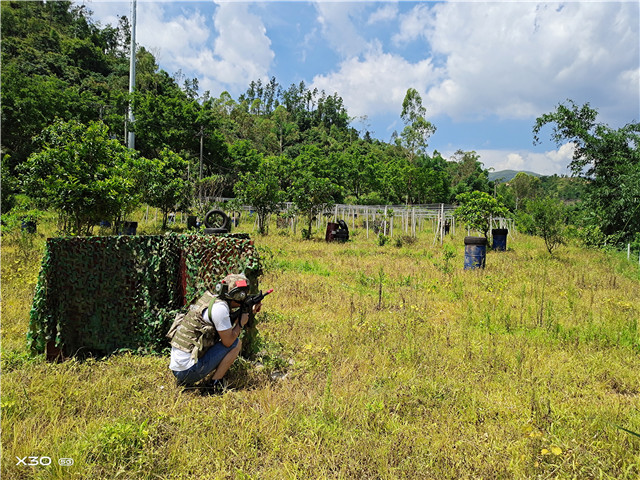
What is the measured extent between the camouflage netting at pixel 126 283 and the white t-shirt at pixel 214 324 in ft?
2.17

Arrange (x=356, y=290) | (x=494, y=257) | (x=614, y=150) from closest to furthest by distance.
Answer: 1. (x=356, y=290)
2. (x=494, y=257)
3. (x=614, y=150)

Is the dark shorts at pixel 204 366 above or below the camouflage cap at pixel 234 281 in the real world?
below

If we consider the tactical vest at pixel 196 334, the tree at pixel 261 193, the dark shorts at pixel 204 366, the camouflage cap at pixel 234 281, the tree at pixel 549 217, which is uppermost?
the tree at pixel 261 193

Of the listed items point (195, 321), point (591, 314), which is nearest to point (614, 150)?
point (591, 314)

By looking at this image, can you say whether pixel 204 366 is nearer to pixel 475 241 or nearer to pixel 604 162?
pixel 475 241

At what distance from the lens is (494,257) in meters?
12.1

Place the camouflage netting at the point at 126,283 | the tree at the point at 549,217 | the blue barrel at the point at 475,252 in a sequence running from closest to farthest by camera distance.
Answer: the camouflage netting at the point at 126,283 < the blue barrel at the point at 475,252 < the tree at the point at 549,217

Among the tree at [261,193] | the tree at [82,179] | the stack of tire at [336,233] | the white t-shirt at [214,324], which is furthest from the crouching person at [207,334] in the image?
the tree at [261,193]

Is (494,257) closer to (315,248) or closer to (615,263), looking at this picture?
(615,263)

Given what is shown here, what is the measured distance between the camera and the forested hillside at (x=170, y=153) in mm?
8211

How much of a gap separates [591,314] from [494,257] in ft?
22.5

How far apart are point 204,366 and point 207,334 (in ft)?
1.08

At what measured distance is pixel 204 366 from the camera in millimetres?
3150

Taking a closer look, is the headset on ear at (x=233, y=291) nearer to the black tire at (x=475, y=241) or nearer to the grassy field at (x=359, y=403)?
the grassy field at (x=359, y=403)
